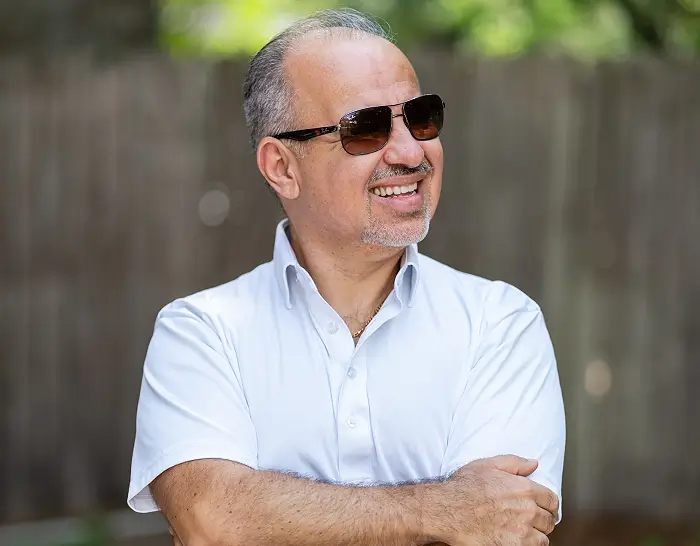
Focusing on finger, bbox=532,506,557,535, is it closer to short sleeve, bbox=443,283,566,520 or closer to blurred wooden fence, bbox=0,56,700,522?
short sleeve, bbox=443,283,566,520

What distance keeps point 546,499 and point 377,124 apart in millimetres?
927

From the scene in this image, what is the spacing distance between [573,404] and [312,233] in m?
3.10

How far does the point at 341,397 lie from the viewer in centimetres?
252

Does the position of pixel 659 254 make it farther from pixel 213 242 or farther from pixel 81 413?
pixel 81 413

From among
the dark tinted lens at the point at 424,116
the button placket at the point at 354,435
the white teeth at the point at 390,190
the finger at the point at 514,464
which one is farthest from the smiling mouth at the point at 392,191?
the finger at the point at 514,464

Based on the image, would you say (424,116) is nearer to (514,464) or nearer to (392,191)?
(392,191)

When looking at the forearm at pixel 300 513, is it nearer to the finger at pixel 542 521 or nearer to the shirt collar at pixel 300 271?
the finger at pixel 542 521

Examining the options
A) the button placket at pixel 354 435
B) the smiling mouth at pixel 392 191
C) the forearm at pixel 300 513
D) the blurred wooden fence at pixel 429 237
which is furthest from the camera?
the blurred wooden fence at pixel 429 237

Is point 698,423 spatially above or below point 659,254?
below

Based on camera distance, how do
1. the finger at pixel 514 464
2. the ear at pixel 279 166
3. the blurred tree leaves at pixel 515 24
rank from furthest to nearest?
the blurred tree leaves at pixel 515 24 → the ear at pixel 279 166 → the finger at pixel 514 464

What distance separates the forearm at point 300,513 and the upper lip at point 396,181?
709mm

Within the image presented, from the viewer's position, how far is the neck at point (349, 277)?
2.71 m

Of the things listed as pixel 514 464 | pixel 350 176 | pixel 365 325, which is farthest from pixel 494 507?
pixel 350 176

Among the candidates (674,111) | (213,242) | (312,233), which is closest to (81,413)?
(213,242)
